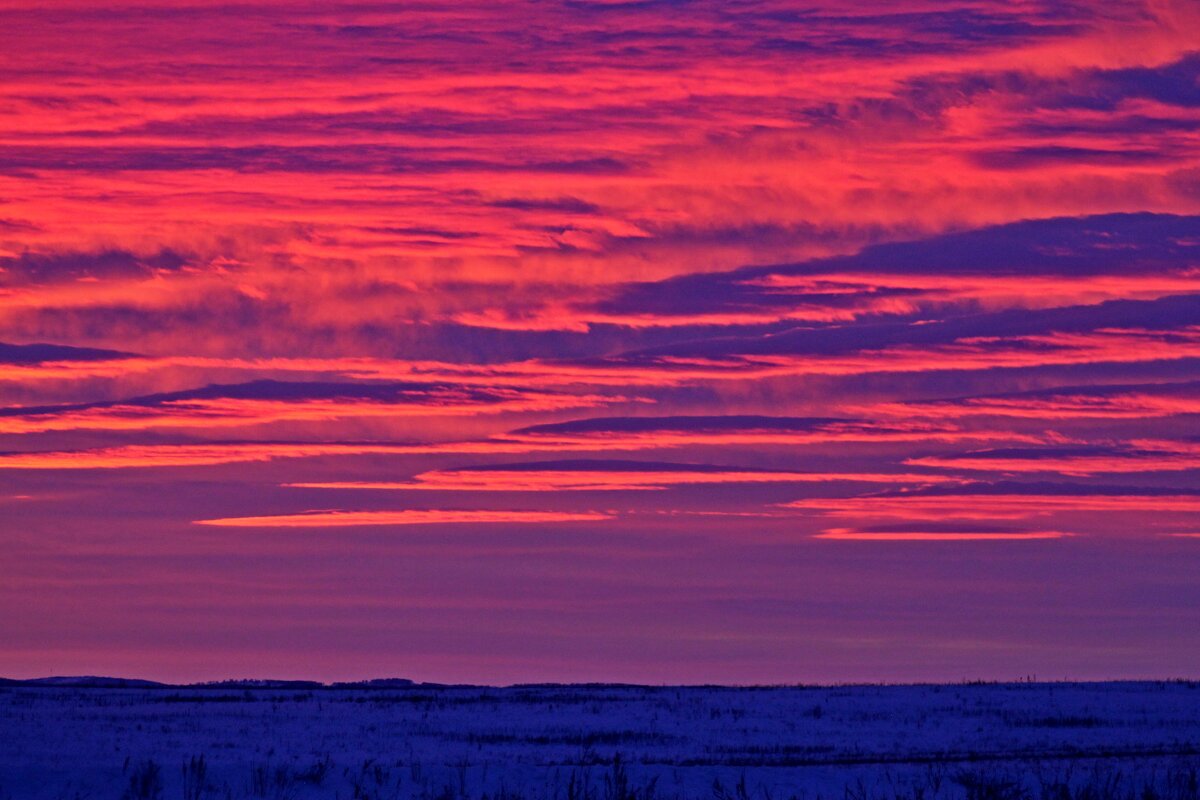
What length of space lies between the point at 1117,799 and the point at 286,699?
138 ft

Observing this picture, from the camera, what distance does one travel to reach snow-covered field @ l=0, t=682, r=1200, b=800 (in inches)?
1114

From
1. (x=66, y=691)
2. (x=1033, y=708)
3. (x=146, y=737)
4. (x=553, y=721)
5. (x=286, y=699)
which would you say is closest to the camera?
(x=146, y=737)

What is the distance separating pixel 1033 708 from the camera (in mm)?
54312

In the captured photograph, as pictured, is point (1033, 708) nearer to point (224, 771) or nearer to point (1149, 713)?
point (1149, 713)

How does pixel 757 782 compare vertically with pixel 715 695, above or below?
below

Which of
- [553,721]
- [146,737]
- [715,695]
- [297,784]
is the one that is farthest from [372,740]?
[715,695]

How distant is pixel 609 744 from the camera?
41.3 metres

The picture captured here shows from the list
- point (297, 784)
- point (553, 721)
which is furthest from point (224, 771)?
point (553, 721)

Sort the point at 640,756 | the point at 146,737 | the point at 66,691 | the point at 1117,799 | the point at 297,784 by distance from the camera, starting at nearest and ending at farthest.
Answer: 1. the point at 1117,799
2. the point at 297,784
3. the point at 640,756
4. the point at 146,737
5. the point at 66,691

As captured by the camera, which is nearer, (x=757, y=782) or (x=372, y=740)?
(x=757, y=782)

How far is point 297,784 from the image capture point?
2884cm

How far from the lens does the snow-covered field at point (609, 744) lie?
28297 mm

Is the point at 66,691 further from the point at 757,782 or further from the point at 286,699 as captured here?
the point at 757,782

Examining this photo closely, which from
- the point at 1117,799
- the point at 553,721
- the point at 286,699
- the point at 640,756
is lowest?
the point at 1117,799
